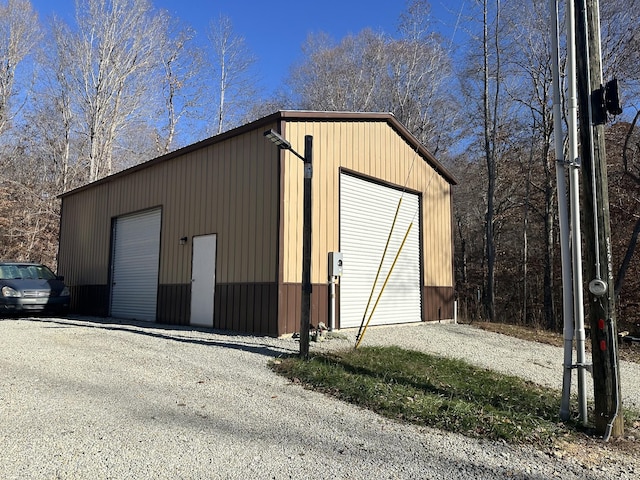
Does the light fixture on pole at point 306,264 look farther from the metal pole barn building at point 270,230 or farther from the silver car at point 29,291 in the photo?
the silver car at point 29,291

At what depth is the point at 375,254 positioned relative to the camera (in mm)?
11508

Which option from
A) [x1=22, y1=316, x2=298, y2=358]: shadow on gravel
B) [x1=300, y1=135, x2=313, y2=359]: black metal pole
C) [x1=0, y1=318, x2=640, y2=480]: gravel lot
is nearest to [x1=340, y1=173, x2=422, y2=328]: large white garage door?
[x1=22, y1=316, x2=298, y2=358]: shadow on gravel

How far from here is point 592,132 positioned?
15.0ft

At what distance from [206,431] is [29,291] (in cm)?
1012

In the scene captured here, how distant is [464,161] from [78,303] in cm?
2035

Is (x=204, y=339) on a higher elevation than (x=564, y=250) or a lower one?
lower

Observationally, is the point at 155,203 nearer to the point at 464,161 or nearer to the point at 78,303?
the point at 78,303

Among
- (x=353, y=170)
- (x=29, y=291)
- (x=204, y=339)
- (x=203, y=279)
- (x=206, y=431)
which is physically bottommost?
(x=206, y=431)

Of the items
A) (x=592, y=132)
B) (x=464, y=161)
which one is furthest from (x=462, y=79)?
(x=592, y=132)

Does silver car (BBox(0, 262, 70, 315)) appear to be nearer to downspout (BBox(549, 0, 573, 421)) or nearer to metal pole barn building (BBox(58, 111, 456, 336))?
metal pole barn building (BBox(58, 111, 456, 336))

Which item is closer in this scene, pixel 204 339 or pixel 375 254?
pixel 204 339

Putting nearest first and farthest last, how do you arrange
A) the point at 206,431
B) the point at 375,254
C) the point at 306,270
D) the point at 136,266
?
the point at 206,431
the point at 306,270
the point at 375,254
the point at 136,266

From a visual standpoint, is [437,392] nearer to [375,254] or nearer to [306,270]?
[306,270]

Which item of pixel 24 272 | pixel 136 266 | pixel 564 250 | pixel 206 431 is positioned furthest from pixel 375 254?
pixel 24 272
